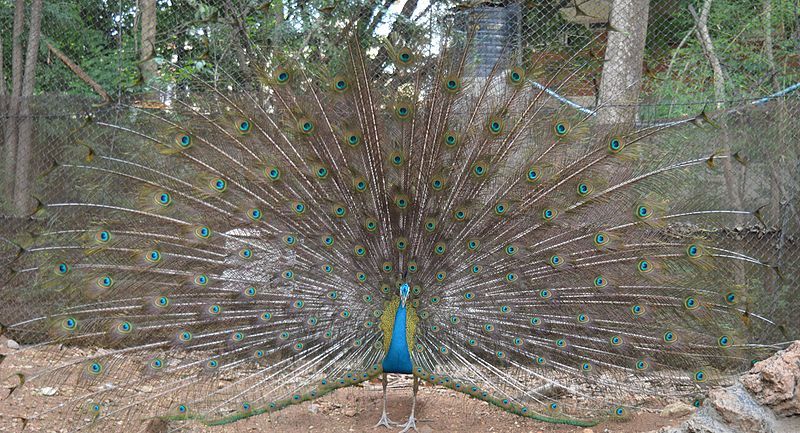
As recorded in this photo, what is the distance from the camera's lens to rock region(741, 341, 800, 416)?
3.03m

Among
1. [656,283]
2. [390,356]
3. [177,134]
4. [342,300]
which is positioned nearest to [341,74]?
[177,134]

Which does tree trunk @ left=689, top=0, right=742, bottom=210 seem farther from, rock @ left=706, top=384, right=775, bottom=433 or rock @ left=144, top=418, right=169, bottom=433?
rock @ left=144, top=418, right=169, bottom=433

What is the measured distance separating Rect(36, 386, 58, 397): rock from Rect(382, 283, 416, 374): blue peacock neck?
2444mm

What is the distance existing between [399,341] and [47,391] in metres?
2.65

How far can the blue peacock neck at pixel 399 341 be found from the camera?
491 centimetres

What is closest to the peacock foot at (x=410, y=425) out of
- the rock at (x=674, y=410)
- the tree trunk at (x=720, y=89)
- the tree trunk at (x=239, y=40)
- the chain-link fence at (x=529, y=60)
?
the rock at (x=674, y=410)

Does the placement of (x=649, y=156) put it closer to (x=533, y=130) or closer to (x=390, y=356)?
(x=533, y=130)

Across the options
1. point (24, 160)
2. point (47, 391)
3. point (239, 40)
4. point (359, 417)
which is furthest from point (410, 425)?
point (24, 160)

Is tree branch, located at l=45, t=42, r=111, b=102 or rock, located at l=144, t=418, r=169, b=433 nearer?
rock, located at l=144, t=418, r=169, b=433

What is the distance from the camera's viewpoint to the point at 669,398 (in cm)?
490

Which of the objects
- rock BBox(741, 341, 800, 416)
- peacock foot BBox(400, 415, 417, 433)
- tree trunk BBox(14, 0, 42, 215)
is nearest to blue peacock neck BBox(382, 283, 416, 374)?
peacock foot BBox(400, 415, 417, 433)

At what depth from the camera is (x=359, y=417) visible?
18.3ft

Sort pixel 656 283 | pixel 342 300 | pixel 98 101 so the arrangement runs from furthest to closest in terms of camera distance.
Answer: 1. pixel 98 101
2. pixel 342 300
3. pixel 656 283

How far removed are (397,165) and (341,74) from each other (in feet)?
2.17
